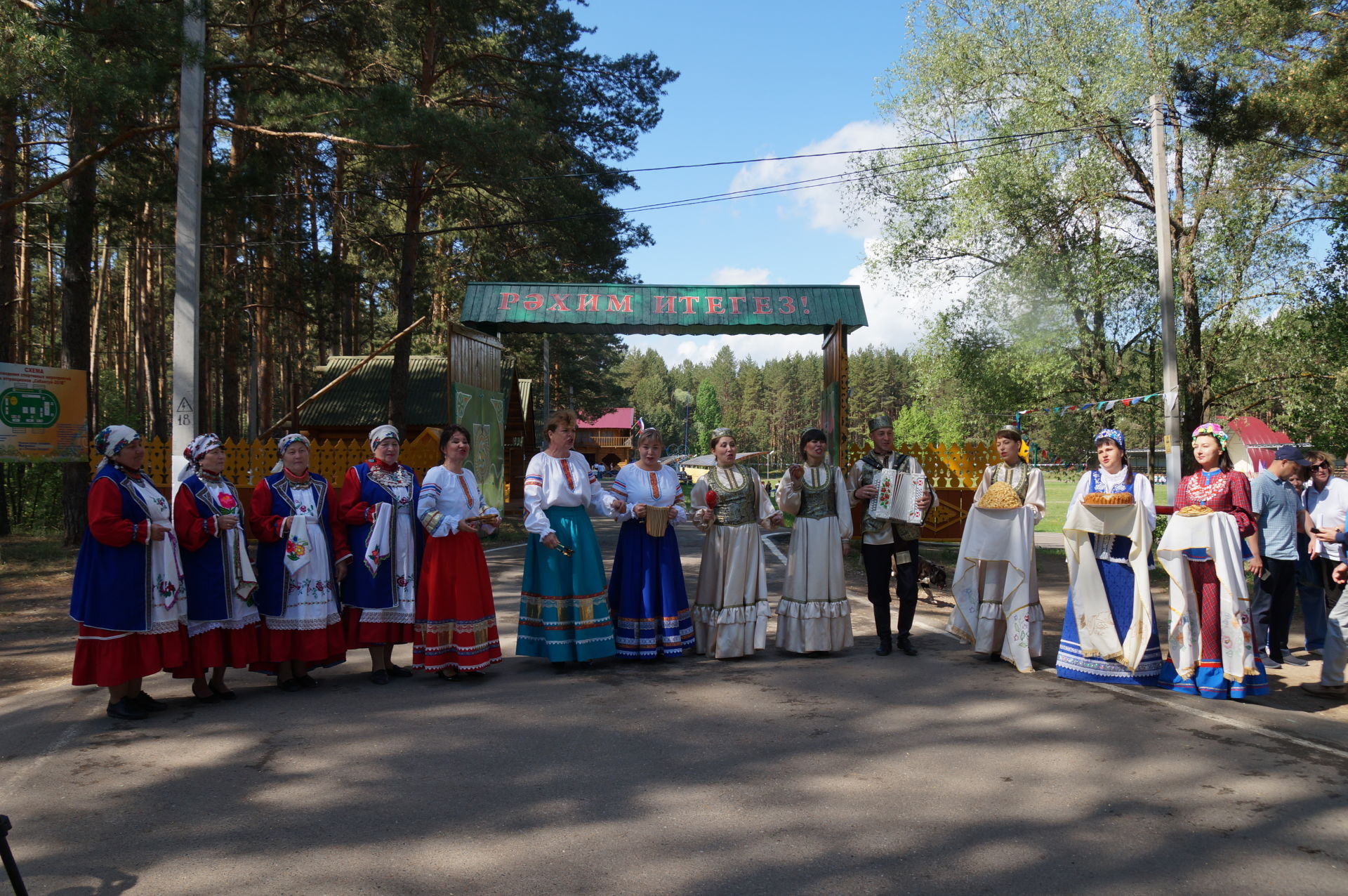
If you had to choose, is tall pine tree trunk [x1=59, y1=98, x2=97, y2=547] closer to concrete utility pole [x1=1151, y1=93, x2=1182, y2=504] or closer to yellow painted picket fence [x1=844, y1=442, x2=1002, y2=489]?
yellow painted picket fence [x1=844, y1=442, x2=1002, y2=489]

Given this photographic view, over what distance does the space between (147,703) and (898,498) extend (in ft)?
18.7

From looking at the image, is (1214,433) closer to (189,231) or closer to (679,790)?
(679,790)

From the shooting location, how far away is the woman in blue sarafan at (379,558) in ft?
22.0

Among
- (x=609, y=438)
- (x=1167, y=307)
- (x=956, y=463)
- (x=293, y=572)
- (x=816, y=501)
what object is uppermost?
(x=609, y=438)

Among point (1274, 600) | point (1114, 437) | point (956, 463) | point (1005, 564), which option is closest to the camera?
point (1114, 437)

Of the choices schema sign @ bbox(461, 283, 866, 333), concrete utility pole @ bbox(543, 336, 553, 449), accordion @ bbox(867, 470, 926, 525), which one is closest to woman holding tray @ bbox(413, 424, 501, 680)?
accordion @ bbox(867, 470, 926, 525)

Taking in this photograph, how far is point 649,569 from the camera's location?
286 inches

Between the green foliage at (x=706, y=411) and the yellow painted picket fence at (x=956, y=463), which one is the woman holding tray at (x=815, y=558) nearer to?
the yellow painted picket fence at (x=956, y=463)

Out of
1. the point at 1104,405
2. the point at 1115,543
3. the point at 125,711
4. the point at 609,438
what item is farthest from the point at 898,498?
the point at 609,438

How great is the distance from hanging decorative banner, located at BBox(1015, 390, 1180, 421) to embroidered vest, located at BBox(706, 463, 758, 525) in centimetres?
908

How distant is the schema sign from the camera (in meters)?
14.6

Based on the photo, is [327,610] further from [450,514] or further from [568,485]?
[568,485]

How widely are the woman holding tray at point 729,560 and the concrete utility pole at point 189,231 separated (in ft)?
20.5

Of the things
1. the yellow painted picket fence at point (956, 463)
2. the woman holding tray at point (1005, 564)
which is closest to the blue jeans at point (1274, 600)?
the woman holding tray at point (1005, 564)
